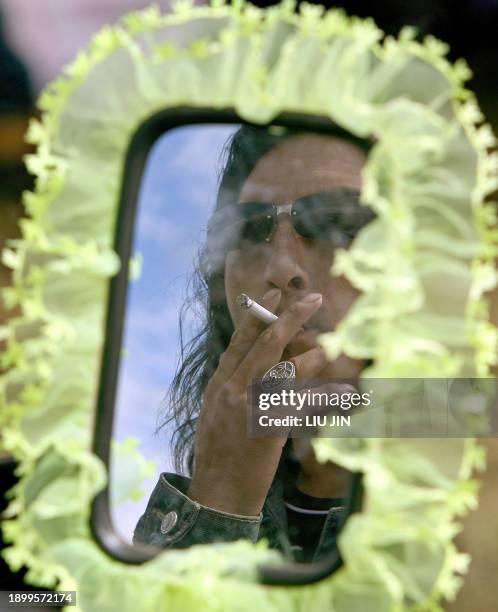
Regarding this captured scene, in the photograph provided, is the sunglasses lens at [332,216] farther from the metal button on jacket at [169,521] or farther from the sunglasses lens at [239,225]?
the metal button on jacket at [169,521]

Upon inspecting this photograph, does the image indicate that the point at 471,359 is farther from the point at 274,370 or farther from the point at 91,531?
the point at 91,531

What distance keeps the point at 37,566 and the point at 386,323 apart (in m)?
0.54

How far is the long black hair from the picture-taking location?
1130 mm

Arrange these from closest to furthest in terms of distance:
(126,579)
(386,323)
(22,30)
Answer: (386,323) < (126,579) < (22,30)

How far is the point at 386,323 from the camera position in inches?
37.1

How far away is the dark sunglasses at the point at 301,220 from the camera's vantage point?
1059mm

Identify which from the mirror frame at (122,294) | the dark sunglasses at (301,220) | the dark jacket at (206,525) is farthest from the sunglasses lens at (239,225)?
the dark jacket at (206,525)

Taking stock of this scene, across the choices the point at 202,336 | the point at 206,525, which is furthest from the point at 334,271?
the point at 206,525

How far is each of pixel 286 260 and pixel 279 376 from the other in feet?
0.50

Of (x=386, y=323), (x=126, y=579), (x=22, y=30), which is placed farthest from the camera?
(x=22, y=30)

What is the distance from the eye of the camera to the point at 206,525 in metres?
1.09

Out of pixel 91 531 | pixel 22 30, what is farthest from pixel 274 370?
pixel 22 30

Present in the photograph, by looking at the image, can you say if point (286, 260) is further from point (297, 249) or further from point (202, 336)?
point (202, 336)

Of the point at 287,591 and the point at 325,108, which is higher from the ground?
the point at 325,108
